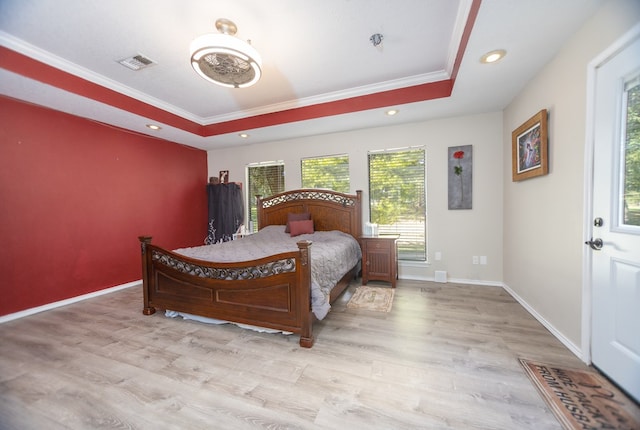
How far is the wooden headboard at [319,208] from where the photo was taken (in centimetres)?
390

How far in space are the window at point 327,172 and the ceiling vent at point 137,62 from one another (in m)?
2.43

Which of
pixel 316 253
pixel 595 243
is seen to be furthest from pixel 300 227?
pixel 595 243

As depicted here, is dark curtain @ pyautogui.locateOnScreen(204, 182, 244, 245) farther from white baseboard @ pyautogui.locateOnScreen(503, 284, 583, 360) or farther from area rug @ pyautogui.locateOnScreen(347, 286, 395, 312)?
white baseboard @ pyautogui.locateOnScreen(503, 284, 583, 360)

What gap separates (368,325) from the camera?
2.35 metres

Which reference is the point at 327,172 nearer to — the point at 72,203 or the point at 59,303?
the point at 72,203

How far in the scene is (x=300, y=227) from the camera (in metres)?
3.81

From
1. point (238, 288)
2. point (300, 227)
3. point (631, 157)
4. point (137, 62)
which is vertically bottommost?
point (238, 288)

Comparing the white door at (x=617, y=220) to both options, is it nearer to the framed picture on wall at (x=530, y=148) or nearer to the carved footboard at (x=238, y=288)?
the framed picture on wall at (x=530, y=148)

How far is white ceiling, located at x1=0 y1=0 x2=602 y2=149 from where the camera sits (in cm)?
180

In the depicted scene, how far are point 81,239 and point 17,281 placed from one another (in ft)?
2.27

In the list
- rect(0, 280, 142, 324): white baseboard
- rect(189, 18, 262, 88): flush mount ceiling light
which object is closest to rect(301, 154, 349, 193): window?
rect(189, 18, 262, 88): flush mount ceiling light

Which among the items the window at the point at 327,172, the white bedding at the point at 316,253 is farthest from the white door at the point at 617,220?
the window at the point at 327,172

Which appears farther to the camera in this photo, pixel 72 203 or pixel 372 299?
pixel 72 203

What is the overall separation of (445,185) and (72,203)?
5039mm
